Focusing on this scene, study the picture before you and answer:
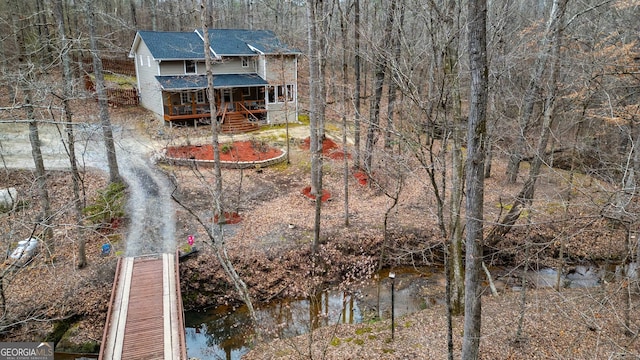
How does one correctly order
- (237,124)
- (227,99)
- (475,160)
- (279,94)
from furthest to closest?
1. (279,94)
2. (227,99)
3. (237,124)
4. (475,160)

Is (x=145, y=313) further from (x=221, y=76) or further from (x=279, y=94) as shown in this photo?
(x=279, y=94)

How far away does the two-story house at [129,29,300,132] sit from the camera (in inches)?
1026

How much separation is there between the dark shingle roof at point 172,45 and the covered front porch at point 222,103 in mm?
Answer: 1421

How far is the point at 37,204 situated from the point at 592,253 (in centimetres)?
2202

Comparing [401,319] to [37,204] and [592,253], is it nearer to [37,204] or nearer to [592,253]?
[592,253]

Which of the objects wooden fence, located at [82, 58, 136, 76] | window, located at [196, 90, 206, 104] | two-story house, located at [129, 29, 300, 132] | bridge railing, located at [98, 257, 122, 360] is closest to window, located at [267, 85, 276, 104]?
two-story house, located at [129, 29, 300, 132]

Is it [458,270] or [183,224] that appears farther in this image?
[183,224]

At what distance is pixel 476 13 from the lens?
19.3ft

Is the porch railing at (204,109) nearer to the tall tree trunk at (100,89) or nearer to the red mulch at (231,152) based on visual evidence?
the red mulch at (231,152)

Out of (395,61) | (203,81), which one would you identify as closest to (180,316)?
(395,61)

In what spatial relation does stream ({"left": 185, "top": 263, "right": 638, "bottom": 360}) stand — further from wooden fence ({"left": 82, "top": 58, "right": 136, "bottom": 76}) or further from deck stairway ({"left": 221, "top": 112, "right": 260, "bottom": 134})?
wooden fence ({"left": 82, "top": 58, "right": 136, "bottom": 76})

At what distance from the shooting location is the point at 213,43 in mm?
27500

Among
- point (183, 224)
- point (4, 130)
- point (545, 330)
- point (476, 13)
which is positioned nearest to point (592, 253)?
point (545, 330)

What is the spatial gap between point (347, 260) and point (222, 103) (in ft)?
52.6
